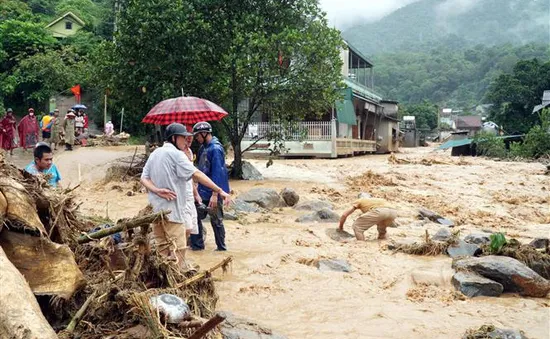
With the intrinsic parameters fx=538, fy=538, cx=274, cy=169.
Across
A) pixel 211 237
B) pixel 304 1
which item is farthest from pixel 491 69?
pixel 211 237

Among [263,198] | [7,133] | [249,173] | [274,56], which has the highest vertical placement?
[274,56]

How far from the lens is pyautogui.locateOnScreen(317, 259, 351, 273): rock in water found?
6.62 m

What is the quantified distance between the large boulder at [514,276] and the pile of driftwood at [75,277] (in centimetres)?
353

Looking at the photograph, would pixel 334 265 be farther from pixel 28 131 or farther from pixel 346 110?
pixel 346 110

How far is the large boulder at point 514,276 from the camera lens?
237 inches

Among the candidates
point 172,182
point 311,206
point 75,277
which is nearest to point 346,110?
point 311,206

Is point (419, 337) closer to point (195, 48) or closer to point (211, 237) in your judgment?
point (211, 237)

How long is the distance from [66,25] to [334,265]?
34567 mm

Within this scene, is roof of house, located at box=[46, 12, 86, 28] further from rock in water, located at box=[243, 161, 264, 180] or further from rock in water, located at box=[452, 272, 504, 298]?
rock in water, located at box=[452, 272, 504, 298]

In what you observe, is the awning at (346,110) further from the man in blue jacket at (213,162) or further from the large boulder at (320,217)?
the man in blue jacket at (213,162)

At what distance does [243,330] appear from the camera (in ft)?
13.8

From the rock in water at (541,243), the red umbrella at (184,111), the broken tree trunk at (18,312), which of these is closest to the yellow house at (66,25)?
the red umbrella at (184,111)

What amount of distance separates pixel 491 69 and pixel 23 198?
94.7 metres

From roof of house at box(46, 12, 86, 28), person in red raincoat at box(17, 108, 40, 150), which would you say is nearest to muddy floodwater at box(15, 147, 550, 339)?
person in red raincoat at box(17, 108, 40, 150)
